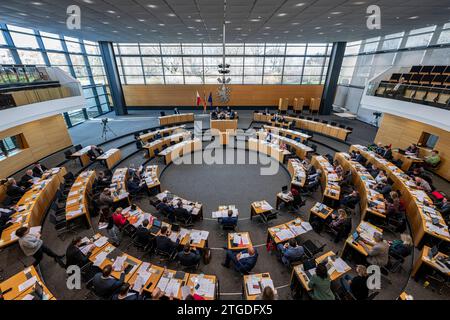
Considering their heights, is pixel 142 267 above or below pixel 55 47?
below

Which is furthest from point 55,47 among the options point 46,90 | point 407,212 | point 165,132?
point 407,212

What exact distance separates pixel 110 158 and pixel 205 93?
14.4m

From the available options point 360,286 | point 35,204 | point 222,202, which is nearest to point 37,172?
point 35,204

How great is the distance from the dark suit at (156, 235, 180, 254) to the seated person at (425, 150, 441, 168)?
1336 centimetres

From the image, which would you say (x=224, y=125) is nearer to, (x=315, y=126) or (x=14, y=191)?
(x=315, y=126)

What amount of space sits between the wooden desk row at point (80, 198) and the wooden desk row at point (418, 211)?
11.7m

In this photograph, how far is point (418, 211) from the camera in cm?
734

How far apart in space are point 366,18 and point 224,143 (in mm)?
10775

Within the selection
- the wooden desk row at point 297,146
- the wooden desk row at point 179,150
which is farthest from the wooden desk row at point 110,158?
the wooden desk row at point 297,146

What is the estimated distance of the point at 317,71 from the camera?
23.0m

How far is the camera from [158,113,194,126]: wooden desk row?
18.9m

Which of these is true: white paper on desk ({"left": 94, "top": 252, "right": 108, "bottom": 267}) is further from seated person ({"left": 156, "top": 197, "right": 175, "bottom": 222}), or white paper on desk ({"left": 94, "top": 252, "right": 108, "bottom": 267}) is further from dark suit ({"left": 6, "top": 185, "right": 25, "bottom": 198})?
dark suit ({"left": 6, "top": 185, "right": 25, "bottom": 198})

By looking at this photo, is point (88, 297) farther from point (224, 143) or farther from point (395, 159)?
point (395, 159)
